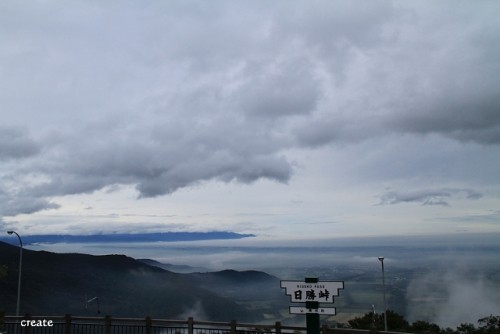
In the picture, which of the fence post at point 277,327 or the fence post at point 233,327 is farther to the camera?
the fence post at point 233,327

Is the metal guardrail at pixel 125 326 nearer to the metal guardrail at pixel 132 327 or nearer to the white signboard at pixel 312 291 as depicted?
the metal guardrail at pixel 132 327

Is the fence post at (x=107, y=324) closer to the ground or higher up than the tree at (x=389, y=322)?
higher up

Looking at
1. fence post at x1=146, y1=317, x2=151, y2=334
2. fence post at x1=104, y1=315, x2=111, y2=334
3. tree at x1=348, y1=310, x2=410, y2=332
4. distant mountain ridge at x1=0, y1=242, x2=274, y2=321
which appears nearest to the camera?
fence post at x1=146, y1=317, x2=151, y2=334

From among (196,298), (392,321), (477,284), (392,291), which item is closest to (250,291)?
(196,298)

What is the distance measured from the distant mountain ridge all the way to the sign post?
7246 cm

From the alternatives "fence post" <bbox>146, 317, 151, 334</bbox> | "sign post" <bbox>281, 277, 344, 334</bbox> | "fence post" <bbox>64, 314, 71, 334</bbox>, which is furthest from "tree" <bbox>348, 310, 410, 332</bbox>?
"fence post" <bbox>64, 314, 71, 334</bbox>

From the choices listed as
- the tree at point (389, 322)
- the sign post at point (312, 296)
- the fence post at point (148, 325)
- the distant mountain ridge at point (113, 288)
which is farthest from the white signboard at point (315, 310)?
the distant mountain ridge at point (113, 288)

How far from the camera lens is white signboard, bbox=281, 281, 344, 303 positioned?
11.2 m

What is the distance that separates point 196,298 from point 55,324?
106 m

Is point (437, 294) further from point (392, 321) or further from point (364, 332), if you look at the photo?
point (364, 332)

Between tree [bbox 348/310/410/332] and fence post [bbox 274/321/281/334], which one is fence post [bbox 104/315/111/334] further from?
tree [bbox 348/310/410/332]

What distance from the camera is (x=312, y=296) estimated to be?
11336 mm

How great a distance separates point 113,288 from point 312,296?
134 meters

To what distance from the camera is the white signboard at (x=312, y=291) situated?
36.9 ft
